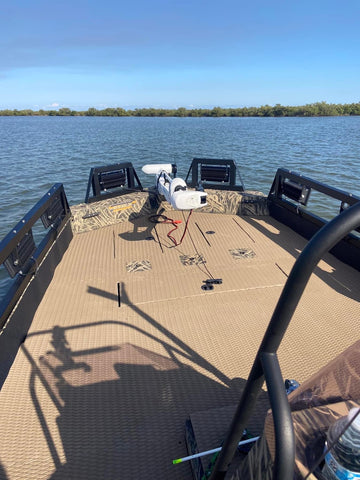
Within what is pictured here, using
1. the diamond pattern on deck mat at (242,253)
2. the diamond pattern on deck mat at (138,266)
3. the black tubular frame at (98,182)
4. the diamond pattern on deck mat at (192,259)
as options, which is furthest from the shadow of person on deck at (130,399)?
the black tubular frame at (98,182)

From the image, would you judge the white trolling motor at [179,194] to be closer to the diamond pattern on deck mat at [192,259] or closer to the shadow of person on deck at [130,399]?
the diamond pattern on deck mat at [192,259]

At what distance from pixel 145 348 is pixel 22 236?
6.19ft

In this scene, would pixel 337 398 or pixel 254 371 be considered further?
pixel 337 398

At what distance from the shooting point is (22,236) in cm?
344

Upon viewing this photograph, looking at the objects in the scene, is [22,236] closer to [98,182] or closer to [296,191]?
[98,182]

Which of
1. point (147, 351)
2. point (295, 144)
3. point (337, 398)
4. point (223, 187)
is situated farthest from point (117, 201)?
point (295, 144)

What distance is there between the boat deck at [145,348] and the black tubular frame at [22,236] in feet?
1.51

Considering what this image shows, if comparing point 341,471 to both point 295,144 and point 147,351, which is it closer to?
point 147,351

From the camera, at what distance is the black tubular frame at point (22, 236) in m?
3.01

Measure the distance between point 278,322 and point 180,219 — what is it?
580 centimetres

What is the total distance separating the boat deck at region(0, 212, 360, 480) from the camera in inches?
88.7

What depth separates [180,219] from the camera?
261 inches

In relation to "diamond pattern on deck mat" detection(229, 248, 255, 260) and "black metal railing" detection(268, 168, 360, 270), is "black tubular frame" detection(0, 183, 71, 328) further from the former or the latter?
"black metal railing" detection(268, 168, 360, 270)

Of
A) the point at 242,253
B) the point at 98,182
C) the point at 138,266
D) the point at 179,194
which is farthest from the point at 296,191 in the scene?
the point at 98,182
